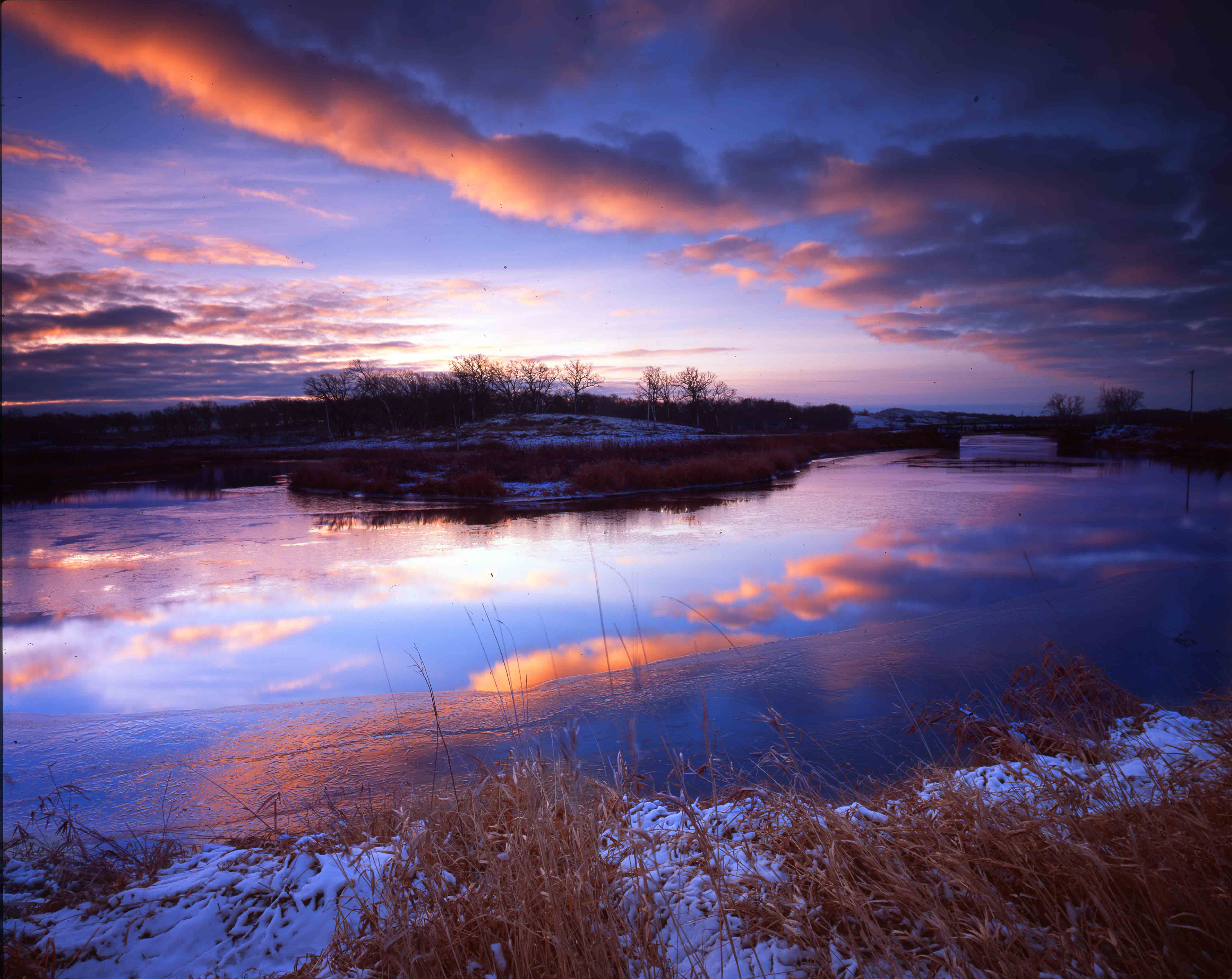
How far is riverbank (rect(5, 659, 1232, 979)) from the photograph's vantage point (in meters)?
1.99

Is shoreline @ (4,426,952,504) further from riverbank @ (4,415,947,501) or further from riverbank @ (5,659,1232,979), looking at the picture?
riverbank @ (5,659,1232,979)

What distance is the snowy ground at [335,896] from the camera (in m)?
2.27

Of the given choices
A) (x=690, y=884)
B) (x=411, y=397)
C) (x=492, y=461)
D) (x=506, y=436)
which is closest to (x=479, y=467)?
(x=492, y=461)

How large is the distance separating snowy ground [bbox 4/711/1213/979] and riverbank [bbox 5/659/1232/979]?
1 cm

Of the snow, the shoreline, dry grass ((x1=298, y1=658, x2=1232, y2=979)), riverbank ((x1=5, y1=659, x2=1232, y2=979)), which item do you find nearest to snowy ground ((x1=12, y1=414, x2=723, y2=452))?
the shoreline

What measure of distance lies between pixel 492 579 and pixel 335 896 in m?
7.53

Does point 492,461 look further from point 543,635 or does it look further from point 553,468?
point 543,635

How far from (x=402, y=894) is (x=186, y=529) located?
671 inches

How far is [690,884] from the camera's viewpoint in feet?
8.52

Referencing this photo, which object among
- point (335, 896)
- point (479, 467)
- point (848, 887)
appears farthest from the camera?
point (479, 467)

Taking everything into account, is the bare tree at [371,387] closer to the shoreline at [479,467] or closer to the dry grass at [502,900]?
the shoreline at [479,467]

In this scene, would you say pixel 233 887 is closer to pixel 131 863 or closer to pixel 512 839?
pixel 131 863

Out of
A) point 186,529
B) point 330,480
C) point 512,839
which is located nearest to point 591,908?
point 512,839

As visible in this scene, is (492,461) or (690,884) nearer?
(690,884)
